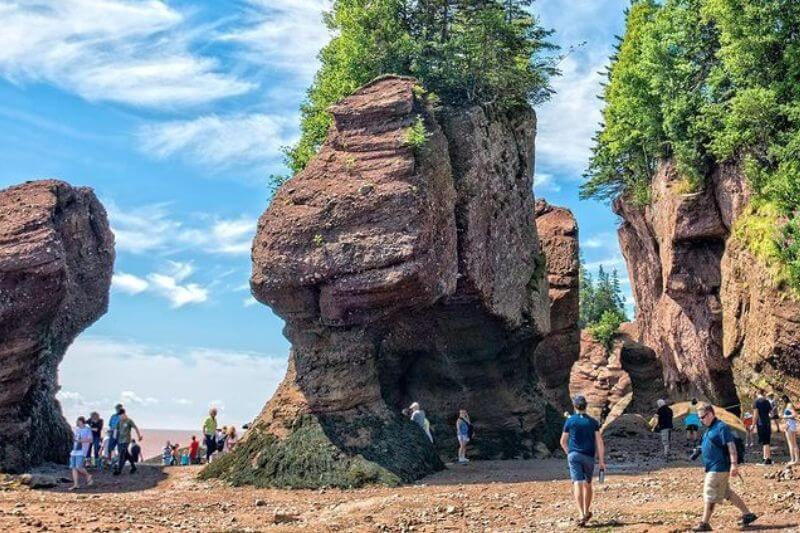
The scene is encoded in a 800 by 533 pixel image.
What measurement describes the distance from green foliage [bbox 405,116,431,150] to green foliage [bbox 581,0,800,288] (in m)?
18.0

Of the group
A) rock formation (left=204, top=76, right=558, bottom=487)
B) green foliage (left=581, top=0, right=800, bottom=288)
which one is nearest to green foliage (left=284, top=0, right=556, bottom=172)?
rock formation (left=204, top=76, right=558, bottom=487)

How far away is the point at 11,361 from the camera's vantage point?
2936 cm

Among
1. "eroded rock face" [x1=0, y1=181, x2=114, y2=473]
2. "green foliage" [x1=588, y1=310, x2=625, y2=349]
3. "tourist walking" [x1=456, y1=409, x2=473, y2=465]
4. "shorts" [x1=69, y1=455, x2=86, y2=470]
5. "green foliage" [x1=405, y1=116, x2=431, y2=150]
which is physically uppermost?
"green foliage" [x1=405, y1=116, x2=431, y2=150]

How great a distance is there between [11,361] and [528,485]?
1785 cm

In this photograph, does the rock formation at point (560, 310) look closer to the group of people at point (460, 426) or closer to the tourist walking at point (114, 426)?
the group of people at point (460, 426)

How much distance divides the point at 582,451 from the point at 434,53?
22586 millimetres

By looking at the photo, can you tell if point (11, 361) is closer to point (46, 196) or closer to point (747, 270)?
point (46, 196)

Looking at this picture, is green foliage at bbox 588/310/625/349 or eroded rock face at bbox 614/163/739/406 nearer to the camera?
eroded rock face at bbox 614/163/739/406

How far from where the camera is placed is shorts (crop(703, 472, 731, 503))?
14469 millimetres

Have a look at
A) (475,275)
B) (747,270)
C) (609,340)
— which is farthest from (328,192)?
(609,340)

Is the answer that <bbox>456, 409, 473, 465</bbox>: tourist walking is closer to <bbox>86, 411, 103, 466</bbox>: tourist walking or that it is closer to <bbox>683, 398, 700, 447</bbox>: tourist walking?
<bbox>683, 398, 700, 447</bbox>: tourist walking

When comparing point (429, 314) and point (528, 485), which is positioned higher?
point (429, 314)

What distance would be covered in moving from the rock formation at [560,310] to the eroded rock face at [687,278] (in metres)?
5.61

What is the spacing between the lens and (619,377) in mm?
65125
